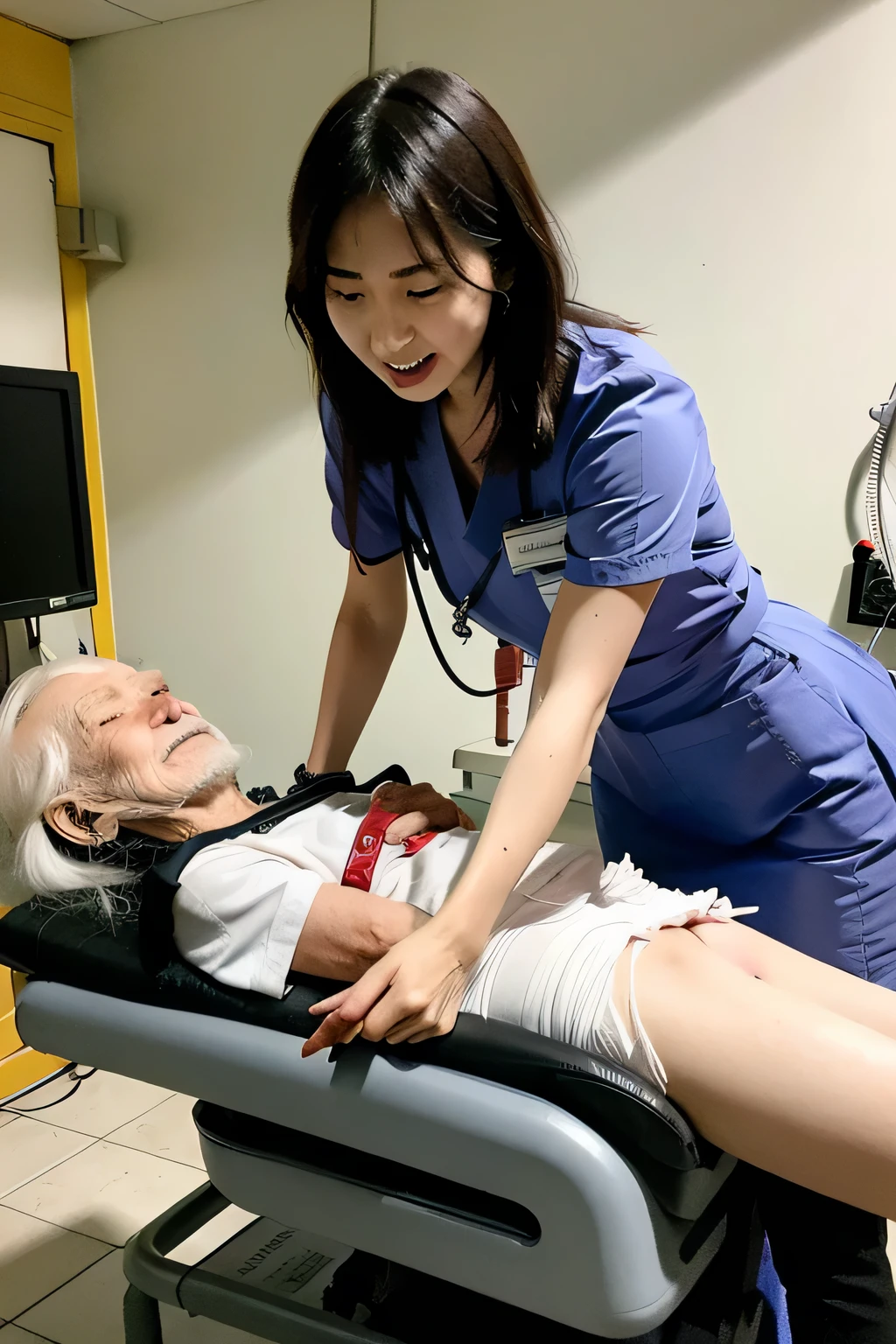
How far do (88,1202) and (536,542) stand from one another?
5.29 ft

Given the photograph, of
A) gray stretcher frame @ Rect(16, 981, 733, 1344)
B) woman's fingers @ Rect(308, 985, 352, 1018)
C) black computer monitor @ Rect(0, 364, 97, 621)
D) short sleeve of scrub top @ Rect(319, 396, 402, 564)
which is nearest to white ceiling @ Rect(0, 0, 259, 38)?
black computer monitor @ Rect(0, 364, 97, 621)

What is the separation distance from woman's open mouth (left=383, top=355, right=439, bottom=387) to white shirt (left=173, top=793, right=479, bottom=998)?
55cm

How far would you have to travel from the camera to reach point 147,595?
3.05 m

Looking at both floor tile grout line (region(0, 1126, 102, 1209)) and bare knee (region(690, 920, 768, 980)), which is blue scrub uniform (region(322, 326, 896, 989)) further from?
floor tile grout line (region(0, 1126, 102, 1209))

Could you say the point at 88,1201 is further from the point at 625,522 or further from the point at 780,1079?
the point at 625,522

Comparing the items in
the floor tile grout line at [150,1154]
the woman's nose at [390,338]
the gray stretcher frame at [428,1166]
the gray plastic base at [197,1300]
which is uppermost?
the woman's nose at [390,338]

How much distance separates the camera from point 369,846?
133cm

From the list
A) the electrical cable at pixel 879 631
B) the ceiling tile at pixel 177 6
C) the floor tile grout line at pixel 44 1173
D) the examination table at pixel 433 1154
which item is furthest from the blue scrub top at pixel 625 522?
the ceiling tile at pixel 177 6

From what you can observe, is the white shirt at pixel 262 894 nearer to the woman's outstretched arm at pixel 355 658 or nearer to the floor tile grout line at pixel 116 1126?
the woman's outstretched arm at pixel 355 658

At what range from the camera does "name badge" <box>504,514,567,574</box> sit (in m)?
1.19

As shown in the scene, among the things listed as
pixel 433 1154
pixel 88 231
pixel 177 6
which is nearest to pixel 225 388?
pixel 88 231

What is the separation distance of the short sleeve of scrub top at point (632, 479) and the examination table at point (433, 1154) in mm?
475

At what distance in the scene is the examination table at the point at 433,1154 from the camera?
97 centimetres

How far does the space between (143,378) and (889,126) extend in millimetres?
1922
